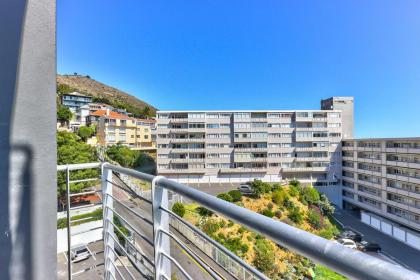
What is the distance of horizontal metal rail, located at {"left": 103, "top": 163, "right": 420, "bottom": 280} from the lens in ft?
1.14

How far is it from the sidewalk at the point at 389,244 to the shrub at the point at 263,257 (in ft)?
23.9

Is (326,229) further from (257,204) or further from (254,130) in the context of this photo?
(254,130)

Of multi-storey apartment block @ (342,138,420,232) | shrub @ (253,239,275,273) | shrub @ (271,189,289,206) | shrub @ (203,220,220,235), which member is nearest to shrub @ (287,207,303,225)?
shrub @ (271,189,289,206)

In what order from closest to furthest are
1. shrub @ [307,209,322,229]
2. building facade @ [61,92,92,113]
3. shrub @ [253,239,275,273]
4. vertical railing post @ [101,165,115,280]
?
vertical railing post @ [101,165,115,280] < shrub @ [253,239,275,273] < shrub @ [307,209,322,229] < building facade @ [61,92,92,113]

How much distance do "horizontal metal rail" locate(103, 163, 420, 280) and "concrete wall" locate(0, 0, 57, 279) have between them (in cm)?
57

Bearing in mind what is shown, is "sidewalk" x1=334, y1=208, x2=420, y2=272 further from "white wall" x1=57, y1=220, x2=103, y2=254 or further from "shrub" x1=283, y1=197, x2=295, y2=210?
"white wall" x1=57, y1=220, x2=103, y2=254

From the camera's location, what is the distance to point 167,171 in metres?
26.0

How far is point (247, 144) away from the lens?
26328 millimetres

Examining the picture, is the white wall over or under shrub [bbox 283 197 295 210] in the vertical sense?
over

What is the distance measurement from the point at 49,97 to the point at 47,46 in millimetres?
172

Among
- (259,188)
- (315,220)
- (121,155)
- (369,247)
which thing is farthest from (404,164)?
(121,155)

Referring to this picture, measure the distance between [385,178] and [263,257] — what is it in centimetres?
1387

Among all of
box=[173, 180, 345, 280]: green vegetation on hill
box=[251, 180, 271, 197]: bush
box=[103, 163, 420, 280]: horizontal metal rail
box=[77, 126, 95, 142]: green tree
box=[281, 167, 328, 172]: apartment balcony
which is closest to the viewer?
box=[103, 163, 420, 280]: horizontal metal rail

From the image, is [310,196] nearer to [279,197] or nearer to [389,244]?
[279,197]
